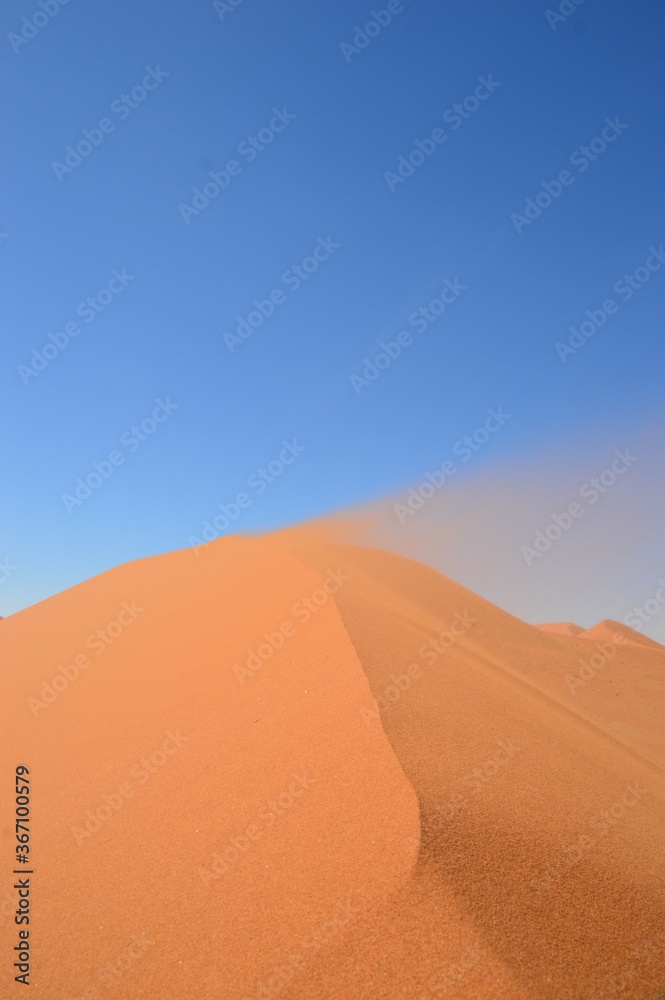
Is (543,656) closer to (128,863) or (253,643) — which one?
(253,643)

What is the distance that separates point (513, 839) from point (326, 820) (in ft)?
6.18

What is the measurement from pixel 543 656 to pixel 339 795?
1047 centimetres

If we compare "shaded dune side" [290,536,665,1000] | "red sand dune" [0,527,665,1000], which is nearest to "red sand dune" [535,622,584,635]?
"red sand dune" [0,527,665,1000]

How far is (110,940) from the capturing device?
5027 millimetres

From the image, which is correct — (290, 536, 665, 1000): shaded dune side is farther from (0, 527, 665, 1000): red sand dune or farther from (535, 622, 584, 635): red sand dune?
(535, 622, 584, 635): red sand dune

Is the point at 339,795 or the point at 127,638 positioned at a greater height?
the point at 127,638

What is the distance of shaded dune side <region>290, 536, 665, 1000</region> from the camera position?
4.32 metres

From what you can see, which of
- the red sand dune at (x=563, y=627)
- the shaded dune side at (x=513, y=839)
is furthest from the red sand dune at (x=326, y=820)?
the red sand dune at (x=563, y=627)

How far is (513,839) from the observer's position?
17.8 feet

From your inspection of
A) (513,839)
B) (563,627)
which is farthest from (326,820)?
(563,627)

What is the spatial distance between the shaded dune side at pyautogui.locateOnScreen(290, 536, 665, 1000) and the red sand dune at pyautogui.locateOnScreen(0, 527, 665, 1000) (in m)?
0.02

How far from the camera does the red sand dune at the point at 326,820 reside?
4.44 metres

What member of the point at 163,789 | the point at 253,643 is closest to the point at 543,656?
the point at 253,643

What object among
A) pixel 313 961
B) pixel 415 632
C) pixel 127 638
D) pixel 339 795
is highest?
pixel 127 638
